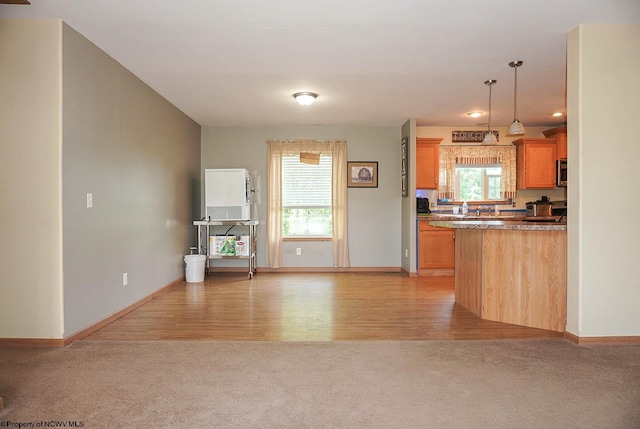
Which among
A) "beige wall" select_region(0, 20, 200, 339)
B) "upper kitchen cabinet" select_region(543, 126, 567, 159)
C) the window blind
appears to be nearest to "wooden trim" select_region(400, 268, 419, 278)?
the window blind

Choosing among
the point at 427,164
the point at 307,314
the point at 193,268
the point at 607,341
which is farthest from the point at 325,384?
the point at 427,164

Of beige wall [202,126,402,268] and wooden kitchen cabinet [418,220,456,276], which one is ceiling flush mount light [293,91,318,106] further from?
wooden kitchen cabinet [418,220,456,276]

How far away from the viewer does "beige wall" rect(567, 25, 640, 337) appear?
3.05m

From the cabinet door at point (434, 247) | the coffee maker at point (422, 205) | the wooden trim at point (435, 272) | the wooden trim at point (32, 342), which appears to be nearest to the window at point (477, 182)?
the coffee maker at point (422, 205)

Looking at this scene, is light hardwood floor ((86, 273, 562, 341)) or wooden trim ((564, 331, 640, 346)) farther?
light hardwood floor ((86, 273, 562, 341))

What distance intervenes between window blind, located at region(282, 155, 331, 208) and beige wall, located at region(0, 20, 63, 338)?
4032mm

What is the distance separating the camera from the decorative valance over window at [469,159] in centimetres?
678

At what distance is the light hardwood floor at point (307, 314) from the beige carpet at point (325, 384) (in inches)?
9.1

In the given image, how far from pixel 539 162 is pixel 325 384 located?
572 cm

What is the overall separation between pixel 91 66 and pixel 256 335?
2.56m

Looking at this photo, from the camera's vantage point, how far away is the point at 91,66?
3357mm

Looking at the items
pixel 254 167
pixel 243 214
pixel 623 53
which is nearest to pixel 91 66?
pixel 243 214

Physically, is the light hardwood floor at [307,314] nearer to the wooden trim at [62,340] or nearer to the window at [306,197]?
the wooden trim at [62,340]

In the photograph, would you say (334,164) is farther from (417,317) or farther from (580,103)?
(580,103)
